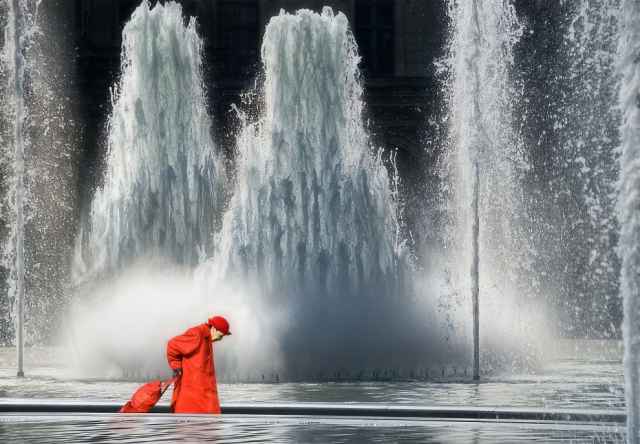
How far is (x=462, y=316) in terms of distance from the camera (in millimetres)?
20844

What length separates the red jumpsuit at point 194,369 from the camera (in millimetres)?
13258

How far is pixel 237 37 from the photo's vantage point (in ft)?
121

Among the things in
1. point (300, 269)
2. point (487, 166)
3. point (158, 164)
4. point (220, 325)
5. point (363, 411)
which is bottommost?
point (363, 411)

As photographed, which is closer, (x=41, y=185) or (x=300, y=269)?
(x=300, y=269)

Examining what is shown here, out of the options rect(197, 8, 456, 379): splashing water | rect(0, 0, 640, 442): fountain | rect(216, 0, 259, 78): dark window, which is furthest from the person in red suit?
rect(216, 0, 259, 78): dark window

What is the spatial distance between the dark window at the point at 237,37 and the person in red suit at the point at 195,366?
76.9 feet

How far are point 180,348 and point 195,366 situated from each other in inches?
8.3

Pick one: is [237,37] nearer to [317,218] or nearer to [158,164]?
[158,164]

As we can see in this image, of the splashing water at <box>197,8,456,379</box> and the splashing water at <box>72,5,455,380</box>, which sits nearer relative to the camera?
the splashing water at <box>72,5,455,380</box>

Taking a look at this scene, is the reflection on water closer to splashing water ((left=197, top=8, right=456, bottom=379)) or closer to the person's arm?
the person's arm

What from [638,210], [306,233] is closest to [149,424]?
[638,210]

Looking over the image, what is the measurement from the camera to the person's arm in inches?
521

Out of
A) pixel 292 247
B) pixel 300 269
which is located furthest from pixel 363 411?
pixel 292 247

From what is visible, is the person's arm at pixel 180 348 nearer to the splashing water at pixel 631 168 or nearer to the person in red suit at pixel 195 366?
the person in red suit at pixel 195 366
